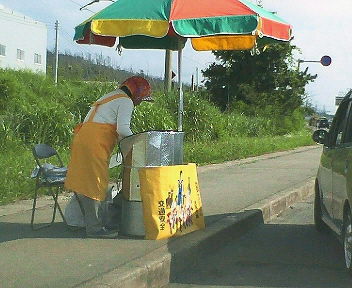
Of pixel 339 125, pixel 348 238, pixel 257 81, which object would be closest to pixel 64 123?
pixel 339 125

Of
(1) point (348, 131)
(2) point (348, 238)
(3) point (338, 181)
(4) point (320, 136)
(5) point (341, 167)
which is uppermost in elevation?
(1) point (348, 131)

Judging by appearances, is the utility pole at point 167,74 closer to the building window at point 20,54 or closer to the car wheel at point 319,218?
the car wheel at point 319,218

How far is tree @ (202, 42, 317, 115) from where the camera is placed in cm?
3172

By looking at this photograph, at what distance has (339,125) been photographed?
25.5ft

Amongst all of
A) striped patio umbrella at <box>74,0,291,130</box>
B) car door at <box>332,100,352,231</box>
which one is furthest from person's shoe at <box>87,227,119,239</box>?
car door at <box>332,100,352,231</box>

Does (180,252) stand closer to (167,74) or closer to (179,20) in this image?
(179,20)

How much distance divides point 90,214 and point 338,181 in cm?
254

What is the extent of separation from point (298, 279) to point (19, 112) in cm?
1107

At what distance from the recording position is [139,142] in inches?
271

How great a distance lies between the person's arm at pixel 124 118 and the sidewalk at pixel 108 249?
110cm

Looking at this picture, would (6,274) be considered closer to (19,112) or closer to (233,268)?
(233,268)

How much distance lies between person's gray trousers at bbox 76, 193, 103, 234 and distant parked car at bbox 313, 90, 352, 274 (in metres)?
2.46

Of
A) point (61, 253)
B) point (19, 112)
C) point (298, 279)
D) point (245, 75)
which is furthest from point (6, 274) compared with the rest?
point (245, 75)

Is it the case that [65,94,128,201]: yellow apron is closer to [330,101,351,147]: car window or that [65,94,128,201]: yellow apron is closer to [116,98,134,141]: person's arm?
[116,98,134,141]: person's arm
